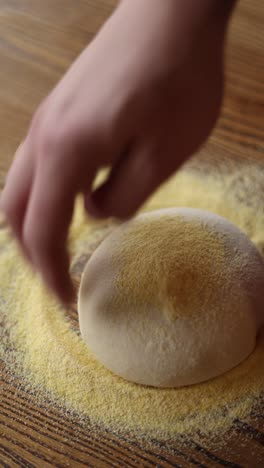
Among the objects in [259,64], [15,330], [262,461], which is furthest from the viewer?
[259,64]

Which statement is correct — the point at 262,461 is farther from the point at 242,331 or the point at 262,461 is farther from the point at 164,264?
the point at 164,264

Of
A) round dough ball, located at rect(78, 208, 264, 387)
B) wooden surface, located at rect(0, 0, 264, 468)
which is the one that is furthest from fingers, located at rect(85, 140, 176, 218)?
wooden surface, located at rect(0, 0, 264, 468)

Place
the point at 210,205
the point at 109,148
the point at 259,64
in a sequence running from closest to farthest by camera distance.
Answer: the point at 109,148
the point at 210,205
the point at 259,64

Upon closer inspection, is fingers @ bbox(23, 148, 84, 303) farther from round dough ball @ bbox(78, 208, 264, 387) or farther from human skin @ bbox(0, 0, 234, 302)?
round dough ball @ bbox(78, 208, 264, 387)

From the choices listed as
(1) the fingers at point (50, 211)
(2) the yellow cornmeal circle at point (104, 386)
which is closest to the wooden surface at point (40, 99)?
(2) the yellow cornmeal circle at point (104, 386)

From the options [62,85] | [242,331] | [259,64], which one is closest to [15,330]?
[242,331]

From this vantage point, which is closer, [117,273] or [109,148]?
[109,148]

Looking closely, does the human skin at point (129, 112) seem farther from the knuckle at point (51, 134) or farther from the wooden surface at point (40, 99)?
the wooden surface at point (40, 99)
